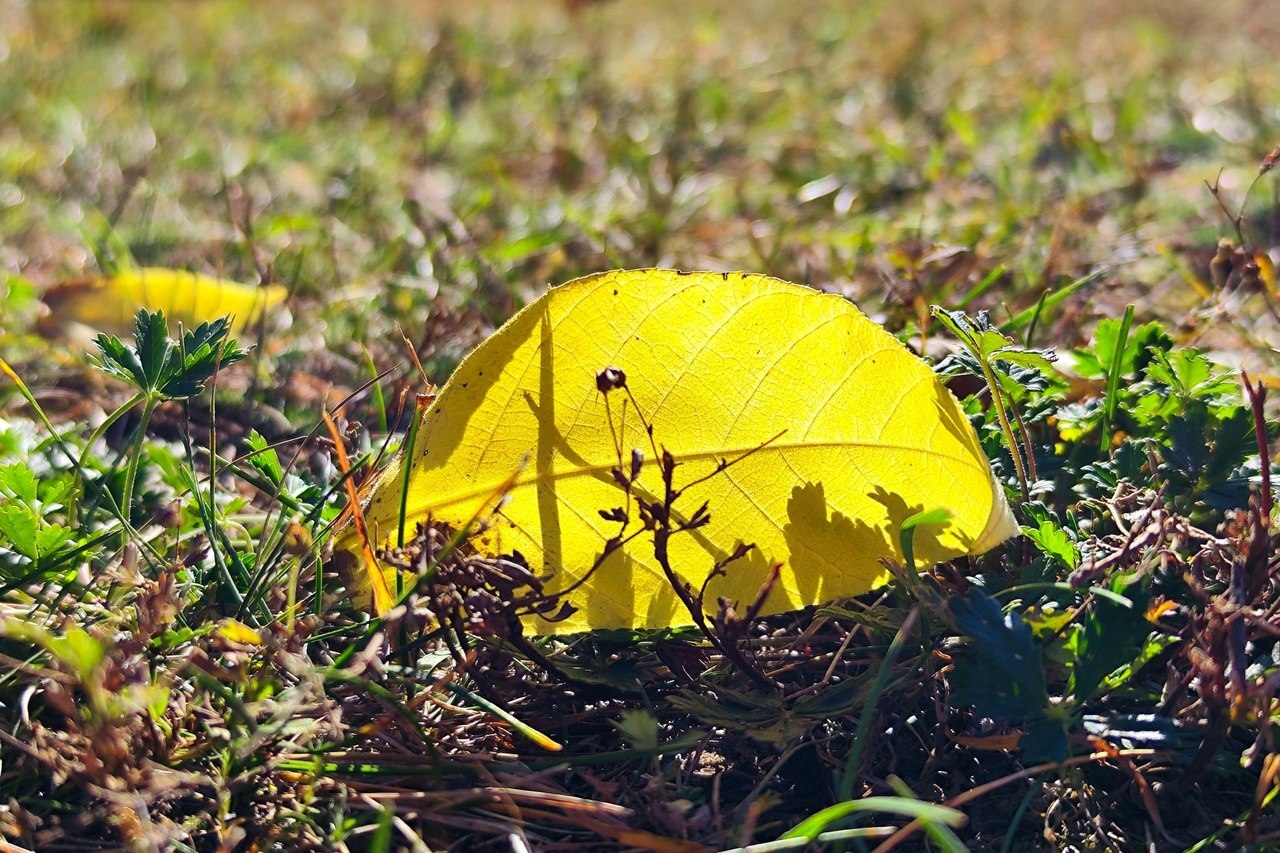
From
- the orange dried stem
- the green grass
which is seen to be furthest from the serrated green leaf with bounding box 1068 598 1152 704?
the orange dried stem

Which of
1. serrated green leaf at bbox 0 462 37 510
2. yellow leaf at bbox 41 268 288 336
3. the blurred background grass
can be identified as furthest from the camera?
the blurred background grass

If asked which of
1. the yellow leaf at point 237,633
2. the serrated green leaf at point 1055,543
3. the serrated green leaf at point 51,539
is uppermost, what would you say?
the serrated green leaf at point 51,539

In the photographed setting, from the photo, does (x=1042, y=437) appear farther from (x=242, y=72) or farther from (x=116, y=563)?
(x=242, y=72)

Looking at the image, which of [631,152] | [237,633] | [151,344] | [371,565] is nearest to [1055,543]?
[371,565]

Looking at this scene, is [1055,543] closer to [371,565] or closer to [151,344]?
[371,565]

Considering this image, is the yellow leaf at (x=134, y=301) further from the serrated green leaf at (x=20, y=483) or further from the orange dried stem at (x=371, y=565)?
the orange dried stem at (x=371, y=565)

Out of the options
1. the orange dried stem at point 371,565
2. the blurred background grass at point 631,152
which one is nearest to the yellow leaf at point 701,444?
the orange dried stem at point 371,565

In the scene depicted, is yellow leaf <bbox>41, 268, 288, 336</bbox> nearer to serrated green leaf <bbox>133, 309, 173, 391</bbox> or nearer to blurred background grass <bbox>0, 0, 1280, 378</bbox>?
blurred background grass <bbox>0, 0, 1280, 378</bbox>
